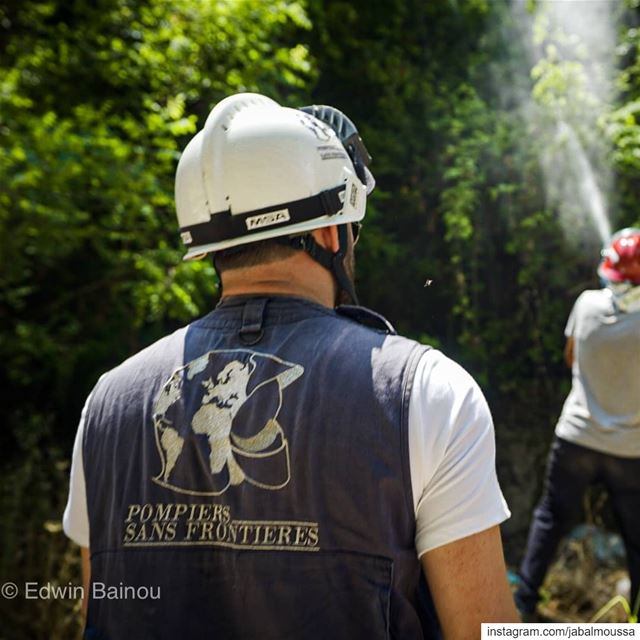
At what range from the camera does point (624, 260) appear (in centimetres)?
399

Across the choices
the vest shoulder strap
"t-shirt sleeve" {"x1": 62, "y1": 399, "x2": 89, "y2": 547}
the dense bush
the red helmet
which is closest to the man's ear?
the vest shoulder strap

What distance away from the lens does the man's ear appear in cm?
156

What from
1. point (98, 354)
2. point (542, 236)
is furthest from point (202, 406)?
point (542, 236)

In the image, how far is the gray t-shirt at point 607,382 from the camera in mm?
3961

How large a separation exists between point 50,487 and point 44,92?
243cm

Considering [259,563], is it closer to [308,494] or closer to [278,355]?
[308,494]

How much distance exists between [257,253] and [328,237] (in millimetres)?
145

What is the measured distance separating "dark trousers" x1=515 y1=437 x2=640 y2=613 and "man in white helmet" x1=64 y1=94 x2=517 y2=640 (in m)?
2.86

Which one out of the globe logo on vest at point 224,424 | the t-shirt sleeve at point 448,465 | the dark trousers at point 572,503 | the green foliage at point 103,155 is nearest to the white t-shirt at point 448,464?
the t-shirt sleeve at point 448,465

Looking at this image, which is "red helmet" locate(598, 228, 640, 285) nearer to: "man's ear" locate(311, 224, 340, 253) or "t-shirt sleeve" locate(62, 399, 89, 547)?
"man's ear" locate(311, 224, 340, 253)

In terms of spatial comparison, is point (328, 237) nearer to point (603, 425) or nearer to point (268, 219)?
point (268, 219)

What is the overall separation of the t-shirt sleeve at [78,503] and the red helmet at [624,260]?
312 centimetres

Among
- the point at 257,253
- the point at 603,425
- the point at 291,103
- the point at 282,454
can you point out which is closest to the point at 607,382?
the point at 603,425

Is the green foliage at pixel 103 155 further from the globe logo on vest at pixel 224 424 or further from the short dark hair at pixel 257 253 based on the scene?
the globe logo on vest at pixel 224 424
